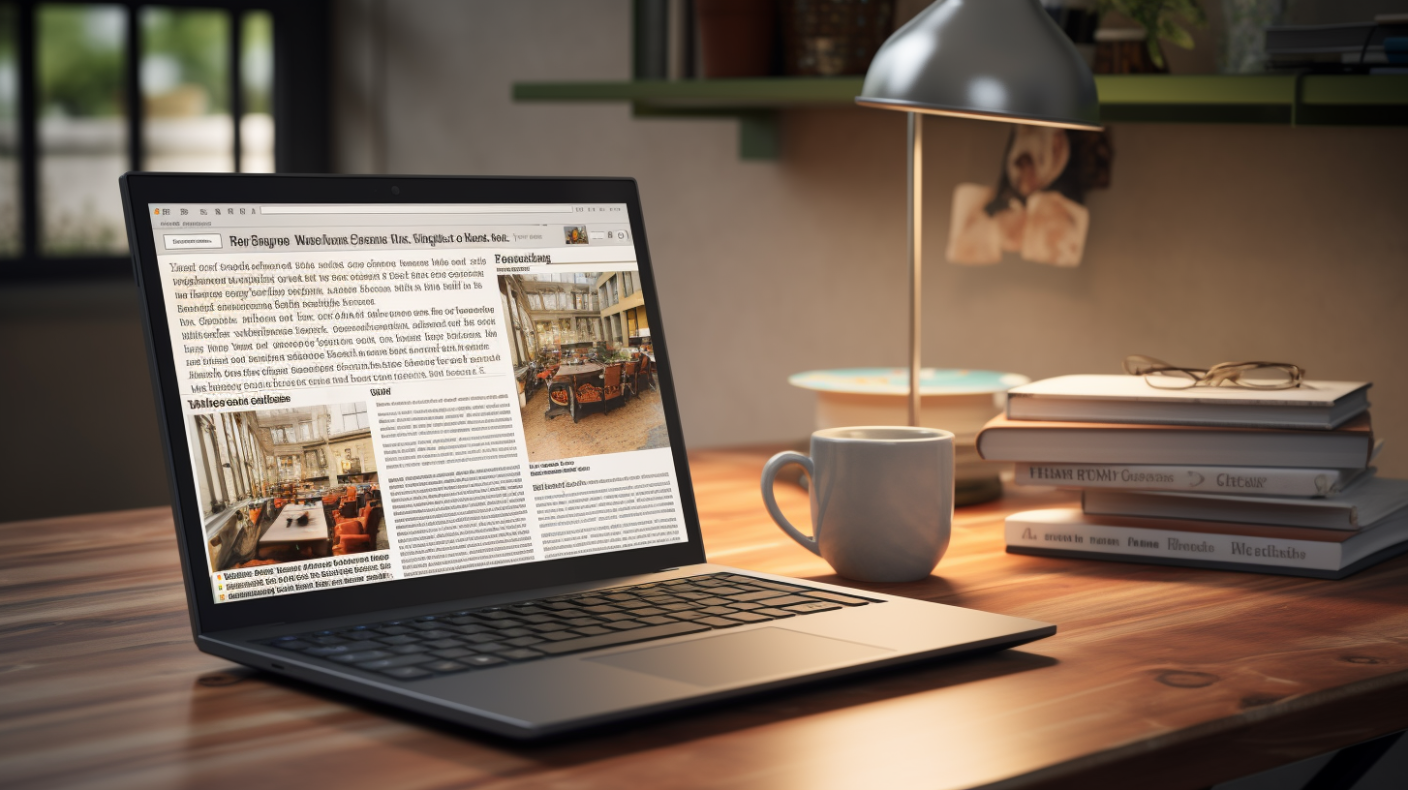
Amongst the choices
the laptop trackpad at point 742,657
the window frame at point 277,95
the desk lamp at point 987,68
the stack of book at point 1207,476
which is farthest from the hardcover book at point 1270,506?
the window frame at point 277,95

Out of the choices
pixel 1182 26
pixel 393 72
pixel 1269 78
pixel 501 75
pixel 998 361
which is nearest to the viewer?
pixel 1269 78

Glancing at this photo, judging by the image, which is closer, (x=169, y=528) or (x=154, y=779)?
(x=154, y=779)

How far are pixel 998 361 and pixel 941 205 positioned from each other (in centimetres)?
22

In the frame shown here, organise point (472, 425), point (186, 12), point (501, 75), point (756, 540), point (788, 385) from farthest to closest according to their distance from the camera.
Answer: point (186, 12)
point (501, 75)
point (788, 385)
point (756, 540)
point (472, 425)

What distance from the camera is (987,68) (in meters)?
0.97

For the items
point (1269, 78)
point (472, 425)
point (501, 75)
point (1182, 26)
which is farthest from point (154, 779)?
point (501, 75)

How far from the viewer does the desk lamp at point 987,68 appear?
0.97 m

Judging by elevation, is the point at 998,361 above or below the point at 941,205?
below

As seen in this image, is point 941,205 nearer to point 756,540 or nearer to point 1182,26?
point 1182,26

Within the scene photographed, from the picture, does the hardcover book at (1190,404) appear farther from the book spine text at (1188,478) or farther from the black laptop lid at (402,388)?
the black laptop lid at (402,388)

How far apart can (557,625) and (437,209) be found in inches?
11.5

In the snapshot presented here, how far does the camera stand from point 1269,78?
4.04ft

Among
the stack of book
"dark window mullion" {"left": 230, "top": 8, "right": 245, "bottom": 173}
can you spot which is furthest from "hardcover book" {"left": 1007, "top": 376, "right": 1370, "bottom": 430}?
"dark window mullion" {"left": 230, "top": 8, "right": 245, "bottom": 173}

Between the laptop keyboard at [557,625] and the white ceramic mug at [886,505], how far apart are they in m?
0.11
